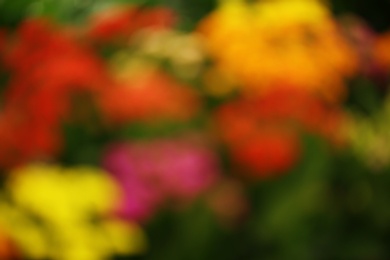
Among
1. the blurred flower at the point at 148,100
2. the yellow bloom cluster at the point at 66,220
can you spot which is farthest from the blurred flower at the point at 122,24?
the yellow bloom cluster at the point at 66,220

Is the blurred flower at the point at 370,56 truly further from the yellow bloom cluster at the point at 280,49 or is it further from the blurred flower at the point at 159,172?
the blurred flower at the point at 159,172

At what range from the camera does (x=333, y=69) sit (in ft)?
2.16

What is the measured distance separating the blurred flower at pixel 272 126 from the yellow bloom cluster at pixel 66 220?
10cm

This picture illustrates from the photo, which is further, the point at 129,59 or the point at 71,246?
the point at 129,59

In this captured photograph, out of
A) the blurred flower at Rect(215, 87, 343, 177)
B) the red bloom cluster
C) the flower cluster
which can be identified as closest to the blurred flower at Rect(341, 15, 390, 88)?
the flower cluster

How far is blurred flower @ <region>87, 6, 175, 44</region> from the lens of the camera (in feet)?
2.28

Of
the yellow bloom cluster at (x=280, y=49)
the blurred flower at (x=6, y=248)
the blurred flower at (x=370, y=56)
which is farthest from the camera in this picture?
the blurred flower at (x=370, y=56)

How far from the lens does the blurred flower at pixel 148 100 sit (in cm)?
55

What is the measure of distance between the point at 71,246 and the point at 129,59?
0.25 meters

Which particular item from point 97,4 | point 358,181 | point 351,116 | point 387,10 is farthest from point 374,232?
point 387,10

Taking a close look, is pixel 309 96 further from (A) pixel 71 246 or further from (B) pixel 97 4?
(B) pixel 97 4

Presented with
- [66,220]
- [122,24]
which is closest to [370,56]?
[122,24]

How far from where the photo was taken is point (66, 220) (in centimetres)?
47

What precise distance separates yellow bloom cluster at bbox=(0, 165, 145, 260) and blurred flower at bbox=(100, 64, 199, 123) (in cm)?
8
